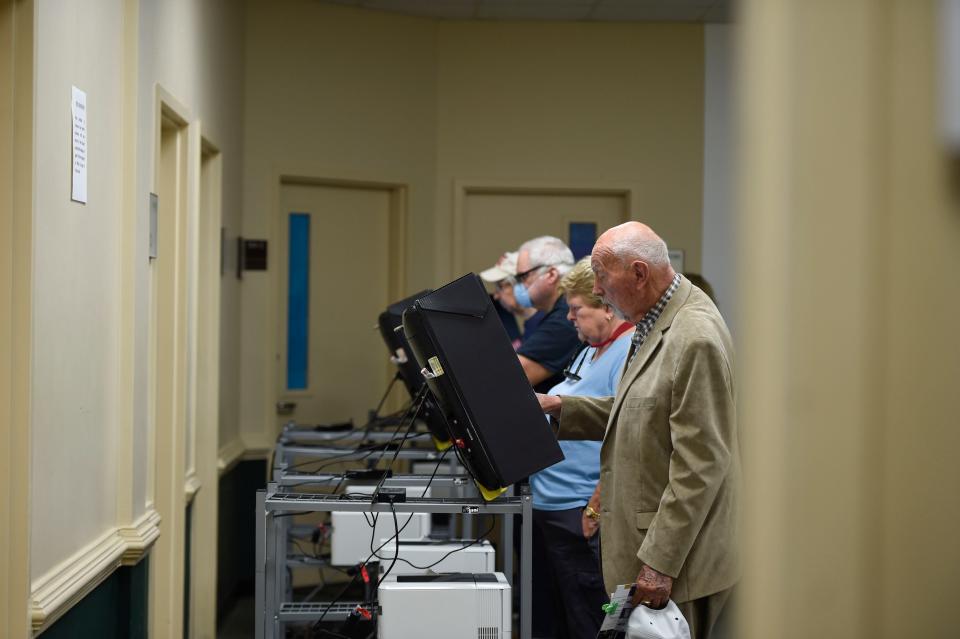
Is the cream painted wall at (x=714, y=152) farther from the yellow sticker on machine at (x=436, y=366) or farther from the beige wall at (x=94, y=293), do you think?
the yellow sticker on machine at (x=436, y=366)

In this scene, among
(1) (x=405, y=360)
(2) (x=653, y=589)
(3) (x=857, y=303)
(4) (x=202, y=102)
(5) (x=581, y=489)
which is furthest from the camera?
(4) (x=202, y=102)

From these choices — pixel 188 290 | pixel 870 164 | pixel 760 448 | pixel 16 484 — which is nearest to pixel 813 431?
pixel 760 448

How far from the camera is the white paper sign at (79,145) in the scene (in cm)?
223

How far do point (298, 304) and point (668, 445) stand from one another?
375 centimetres

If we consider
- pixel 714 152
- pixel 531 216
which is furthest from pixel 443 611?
pixel 714 152

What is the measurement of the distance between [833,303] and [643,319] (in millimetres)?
1823

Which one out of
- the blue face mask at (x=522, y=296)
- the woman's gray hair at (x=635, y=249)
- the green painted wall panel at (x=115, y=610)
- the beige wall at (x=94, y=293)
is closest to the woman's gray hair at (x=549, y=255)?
the blue face mask at (x=522, y=296)

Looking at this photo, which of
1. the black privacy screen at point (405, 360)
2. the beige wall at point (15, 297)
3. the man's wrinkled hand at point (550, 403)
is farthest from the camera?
the black privacy screen at point (405, 360)

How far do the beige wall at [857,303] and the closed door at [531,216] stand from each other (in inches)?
211

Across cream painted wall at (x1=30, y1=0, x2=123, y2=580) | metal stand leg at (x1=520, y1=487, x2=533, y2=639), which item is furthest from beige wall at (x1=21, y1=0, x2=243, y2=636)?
metal stand leg at (x1=520, y1=487, x2=533, y2=639)

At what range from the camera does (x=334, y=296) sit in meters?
5.68

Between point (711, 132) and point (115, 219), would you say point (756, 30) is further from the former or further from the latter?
point (711, 132)

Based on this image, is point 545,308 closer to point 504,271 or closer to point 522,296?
point 522,296

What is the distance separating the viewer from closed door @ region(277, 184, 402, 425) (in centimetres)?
558
